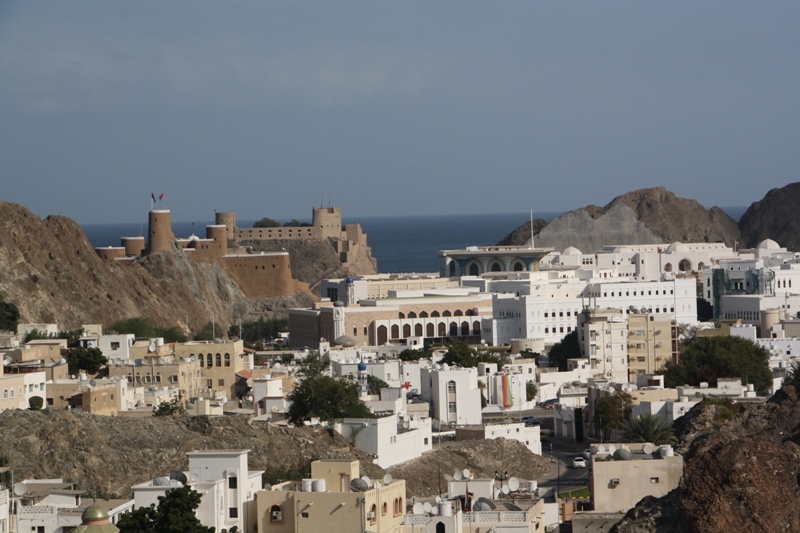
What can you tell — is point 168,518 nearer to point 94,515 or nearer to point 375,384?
point 94,515

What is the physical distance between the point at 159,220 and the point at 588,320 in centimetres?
3660

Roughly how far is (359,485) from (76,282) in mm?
55400

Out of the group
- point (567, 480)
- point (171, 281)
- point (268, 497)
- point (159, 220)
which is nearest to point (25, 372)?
point (567, 480)

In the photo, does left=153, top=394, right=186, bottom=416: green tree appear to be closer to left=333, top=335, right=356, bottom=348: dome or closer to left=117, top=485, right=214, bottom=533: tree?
left=117, top=485, right=214, bottom=533: tree

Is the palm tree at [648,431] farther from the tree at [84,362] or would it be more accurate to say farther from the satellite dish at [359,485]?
the satellite dish at [359,485]

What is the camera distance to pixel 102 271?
284 feet

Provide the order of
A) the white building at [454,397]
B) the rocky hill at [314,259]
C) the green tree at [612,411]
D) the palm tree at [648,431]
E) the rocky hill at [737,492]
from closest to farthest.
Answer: the rocky hill at [737,492], the palm tree at [648,431], the green tree at [612,411], the white building at [454,397], the rocky hill at [314,259]

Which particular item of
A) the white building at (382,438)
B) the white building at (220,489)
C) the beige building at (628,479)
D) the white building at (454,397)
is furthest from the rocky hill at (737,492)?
the white building at (454,397)

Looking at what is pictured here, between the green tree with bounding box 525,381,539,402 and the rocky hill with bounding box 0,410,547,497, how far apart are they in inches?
807

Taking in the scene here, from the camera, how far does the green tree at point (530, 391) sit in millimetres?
66794

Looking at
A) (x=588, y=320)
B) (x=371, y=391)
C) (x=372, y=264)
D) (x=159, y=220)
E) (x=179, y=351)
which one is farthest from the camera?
(x=372, y=264)

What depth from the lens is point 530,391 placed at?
6731 centimetres

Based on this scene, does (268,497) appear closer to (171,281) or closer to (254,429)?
(254,429)

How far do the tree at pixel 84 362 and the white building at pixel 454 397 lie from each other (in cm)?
1062
